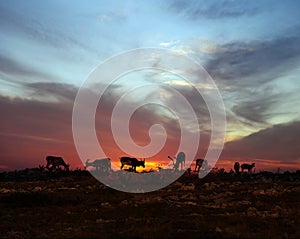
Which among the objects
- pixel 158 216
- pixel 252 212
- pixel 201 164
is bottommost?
pixel 158 216

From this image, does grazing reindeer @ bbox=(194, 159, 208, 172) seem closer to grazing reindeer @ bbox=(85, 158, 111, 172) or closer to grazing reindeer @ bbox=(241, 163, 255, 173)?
grazing reindeer @ bbox=(241, 163, 255, 173)

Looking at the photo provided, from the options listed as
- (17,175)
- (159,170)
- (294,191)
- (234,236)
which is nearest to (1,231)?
(234,236)

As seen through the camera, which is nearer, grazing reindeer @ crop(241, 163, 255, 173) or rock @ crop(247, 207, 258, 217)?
rock @ crop(247, 207, 258, 217)

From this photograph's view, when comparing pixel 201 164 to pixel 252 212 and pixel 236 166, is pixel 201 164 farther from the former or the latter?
pixel 252 212

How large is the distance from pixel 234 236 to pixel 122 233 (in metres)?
5.91

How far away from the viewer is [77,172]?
8194 cm

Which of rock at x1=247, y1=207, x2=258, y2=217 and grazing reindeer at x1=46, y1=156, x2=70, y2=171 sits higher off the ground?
grazing reindeer at x1=46, y1=156, x2=70, y2=171

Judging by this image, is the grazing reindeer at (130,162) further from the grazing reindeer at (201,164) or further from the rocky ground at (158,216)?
the rocky ground at (158,216)

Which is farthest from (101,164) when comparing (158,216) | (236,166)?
(158,216)

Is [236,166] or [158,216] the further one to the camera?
[236,166]

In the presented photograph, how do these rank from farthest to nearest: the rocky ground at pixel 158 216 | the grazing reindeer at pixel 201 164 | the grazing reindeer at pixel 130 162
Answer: the grazing reindeer at pixel 130 162 → the grazing reindeer at pixel 201 164 → the rocky ground at pixel 158 216

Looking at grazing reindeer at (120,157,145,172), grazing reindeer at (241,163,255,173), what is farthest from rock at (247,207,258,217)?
grazing reindeer at (120,157,145,172)

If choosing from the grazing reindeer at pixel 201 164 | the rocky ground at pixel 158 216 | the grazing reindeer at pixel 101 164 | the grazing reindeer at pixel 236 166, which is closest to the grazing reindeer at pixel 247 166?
the grazing reindeer at pixel 236 166

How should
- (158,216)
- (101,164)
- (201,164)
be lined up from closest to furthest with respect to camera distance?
(158,216) < (201,164) < (101,164)
